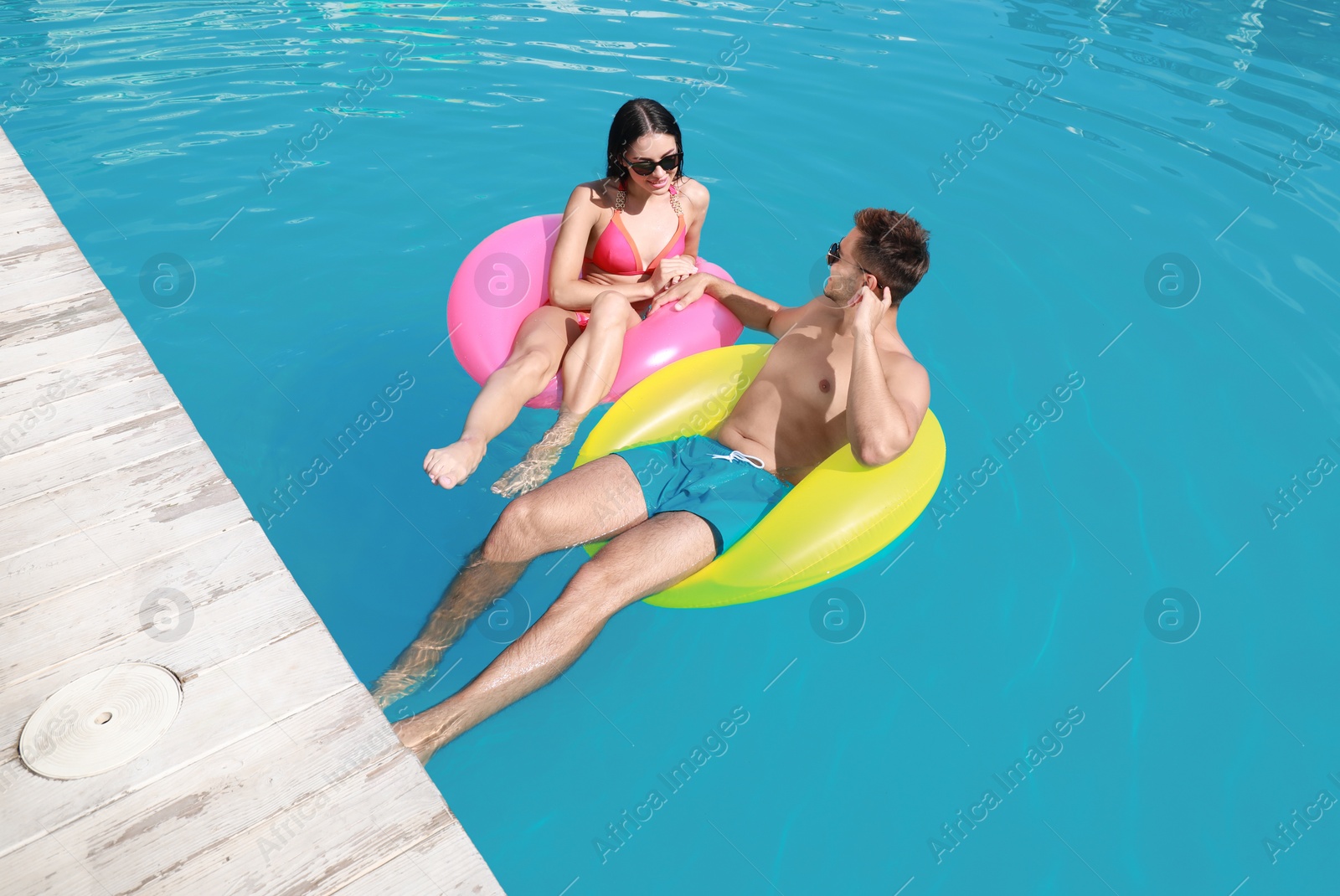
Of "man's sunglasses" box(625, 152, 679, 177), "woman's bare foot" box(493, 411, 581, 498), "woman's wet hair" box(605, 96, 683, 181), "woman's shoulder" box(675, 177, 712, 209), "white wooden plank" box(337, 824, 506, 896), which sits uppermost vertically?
"woman's wet hair" box(605, 96, 683, 181)

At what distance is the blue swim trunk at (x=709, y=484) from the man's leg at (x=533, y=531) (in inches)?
3.2

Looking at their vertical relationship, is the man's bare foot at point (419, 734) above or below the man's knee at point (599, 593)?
below

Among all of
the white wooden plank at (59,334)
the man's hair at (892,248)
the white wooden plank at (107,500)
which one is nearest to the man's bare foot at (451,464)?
the white wooden plank at (107,500)

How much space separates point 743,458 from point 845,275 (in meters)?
0.69

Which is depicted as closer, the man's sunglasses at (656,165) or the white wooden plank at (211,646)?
the white wooden plank at (211,646)

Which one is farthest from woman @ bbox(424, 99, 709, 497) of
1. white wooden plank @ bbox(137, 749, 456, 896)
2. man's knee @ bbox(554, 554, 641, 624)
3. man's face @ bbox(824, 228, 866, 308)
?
white wooden plank @ bbox(137, 749, 456, 896)

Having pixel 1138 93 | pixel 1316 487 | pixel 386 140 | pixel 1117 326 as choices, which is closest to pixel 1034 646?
pixel 1316 487

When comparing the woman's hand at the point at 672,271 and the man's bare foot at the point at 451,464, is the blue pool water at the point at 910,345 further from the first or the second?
the woman's hand at the point at 672,271

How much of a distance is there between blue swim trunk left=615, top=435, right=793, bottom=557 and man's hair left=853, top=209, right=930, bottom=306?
28.6 inches

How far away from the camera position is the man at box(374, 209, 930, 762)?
2.53 m

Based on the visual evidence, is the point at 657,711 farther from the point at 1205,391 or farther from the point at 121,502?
the point at 1205,391

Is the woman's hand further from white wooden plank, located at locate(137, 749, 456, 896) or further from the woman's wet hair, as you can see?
white wooden plank, located at locate(137, 749, 456, 896)

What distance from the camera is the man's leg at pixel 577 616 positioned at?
2260mm

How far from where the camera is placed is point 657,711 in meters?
2.78
